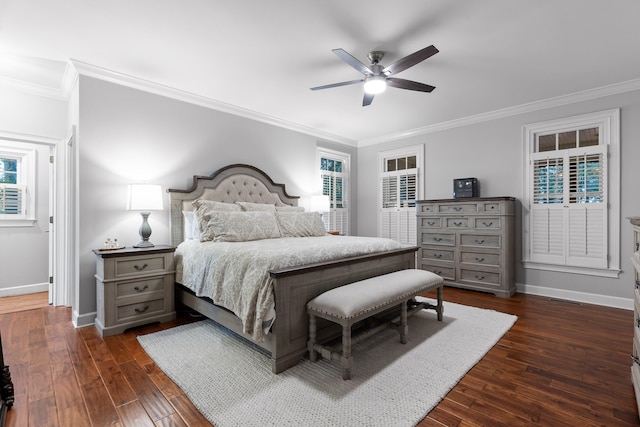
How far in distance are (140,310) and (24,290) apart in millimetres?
2678

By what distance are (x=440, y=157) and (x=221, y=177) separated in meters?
3.60

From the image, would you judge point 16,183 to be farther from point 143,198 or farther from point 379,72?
point 379,72

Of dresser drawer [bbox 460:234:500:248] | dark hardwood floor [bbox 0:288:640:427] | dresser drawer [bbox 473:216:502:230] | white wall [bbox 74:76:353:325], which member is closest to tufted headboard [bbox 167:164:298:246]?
white wall [bbox 74:76:353:325]

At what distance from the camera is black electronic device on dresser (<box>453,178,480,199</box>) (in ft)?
15.2

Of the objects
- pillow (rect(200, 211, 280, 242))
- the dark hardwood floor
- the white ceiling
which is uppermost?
the white ceiling

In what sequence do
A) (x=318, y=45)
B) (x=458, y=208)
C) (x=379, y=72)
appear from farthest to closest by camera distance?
(x=458, y=208)
(x=379, y=72)
(x=318, y=45)

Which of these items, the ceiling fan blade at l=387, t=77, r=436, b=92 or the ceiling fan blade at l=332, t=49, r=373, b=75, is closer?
the ceiling fan blade at l=332, t=49, r=373, b=75

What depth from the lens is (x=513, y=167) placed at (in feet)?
14.6

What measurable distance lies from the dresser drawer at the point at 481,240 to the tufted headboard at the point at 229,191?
2.65 m

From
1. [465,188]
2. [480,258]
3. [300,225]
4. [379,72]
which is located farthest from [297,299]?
[465,188]

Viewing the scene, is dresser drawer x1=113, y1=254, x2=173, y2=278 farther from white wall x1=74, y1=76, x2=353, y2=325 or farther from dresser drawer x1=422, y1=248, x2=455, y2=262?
dresser drawer x1=422, y1=248, x2=455, y2=262

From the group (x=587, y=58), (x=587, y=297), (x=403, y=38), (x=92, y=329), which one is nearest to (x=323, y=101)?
(x=403, y=38)

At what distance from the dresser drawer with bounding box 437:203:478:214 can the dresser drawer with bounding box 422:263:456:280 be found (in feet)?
2.83

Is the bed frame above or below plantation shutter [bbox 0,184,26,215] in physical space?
below
